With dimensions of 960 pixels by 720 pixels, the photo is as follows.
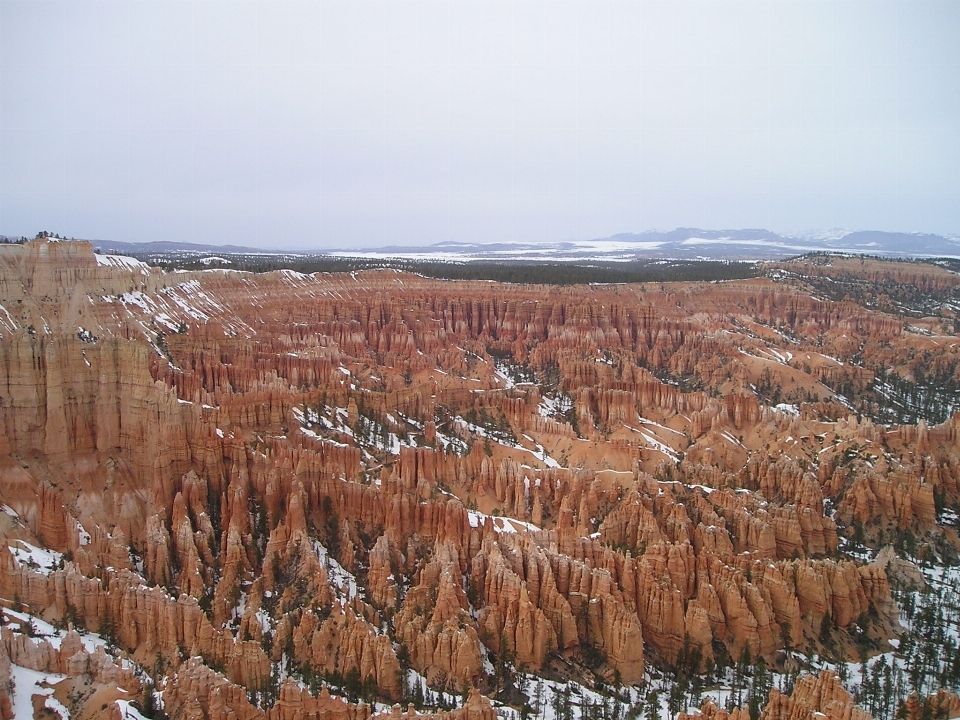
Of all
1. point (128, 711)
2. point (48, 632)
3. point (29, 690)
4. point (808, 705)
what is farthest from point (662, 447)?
point (29, 690)

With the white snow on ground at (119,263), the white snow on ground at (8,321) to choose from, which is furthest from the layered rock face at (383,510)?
the white snow on ground at (119,263)

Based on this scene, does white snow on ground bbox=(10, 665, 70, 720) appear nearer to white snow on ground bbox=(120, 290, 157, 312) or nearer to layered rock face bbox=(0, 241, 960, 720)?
layered rock face bbox=(0, 241, 960, 720)

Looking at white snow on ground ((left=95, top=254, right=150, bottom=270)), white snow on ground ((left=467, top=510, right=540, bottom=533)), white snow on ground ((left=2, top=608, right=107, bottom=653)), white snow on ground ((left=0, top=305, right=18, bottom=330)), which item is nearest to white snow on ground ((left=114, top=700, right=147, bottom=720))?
white snow on ground ((left=2, top=608, right=107, bottom=653))

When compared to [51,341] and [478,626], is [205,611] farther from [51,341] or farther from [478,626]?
[51,341]

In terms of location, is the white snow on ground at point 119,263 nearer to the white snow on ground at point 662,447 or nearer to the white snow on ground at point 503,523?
the white snow on ground at point 503,523

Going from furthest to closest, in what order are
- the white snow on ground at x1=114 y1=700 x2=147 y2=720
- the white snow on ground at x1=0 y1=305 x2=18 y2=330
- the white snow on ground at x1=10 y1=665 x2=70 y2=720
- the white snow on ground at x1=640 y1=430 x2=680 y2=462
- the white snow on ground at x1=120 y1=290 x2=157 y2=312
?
the white snow on ground at x1=120 y1=290 x2=157 y2=312 < the white snow on ground at x1=640 y1=430 x2=680 y2=462 < the white snow on ground at x1=0 y1=305 x2=18 y2=330 < the white snow on ground at x1=114 y1=700 x2=147 y2=720 < the white snow on ground at x1=10 y1=665 x2=70 y2=720

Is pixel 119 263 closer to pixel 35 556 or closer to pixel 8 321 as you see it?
pixel 8 321

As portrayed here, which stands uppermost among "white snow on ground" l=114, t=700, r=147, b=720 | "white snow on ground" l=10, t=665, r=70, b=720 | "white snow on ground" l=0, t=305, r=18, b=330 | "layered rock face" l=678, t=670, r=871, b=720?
"white snow on ground" l=0, t=305, r=18, b=330
